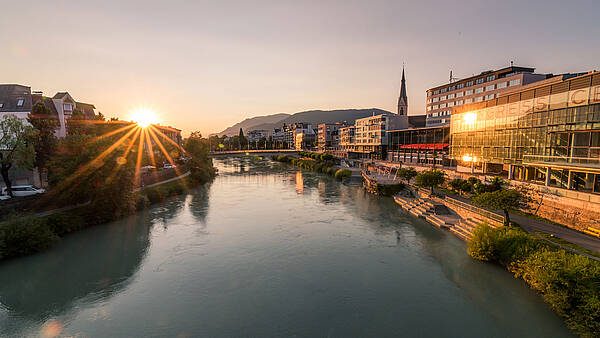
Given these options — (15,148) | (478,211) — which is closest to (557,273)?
(478,211)

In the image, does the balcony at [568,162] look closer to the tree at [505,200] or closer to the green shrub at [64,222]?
the tree at [505,200]

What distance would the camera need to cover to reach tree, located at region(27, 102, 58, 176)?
37.8 metres

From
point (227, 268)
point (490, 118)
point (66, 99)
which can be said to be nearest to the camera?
point (227, 268)

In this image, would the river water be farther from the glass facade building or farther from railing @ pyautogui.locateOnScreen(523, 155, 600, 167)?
the glass facade building

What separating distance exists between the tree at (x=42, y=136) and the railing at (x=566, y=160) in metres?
64.1

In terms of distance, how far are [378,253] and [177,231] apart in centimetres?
2421

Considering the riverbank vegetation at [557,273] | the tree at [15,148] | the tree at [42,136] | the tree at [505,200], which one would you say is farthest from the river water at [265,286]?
the tree at [42,136]

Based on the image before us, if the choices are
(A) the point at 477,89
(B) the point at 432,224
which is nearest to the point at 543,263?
(B) the point at 432,224

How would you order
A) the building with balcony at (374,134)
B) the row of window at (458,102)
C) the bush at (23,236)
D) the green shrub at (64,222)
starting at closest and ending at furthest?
the bush at (23,236) → the green shrub at (64,222) → the row of window at (458,102) → the building with balcony at (374,134)

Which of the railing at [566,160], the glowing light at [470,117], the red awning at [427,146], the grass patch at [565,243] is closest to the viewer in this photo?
the grass patch at [565,243]

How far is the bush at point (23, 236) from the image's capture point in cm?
2430

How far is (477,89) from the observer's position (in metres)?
77.9

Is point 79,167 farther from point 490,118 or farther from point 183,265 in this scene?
point 490,118

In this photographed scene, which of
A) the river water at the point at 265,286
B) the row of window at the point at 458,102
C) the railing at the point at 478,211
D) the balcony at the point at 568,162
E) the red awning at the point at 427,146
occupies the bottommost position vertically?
the river water at the point at 265,286
